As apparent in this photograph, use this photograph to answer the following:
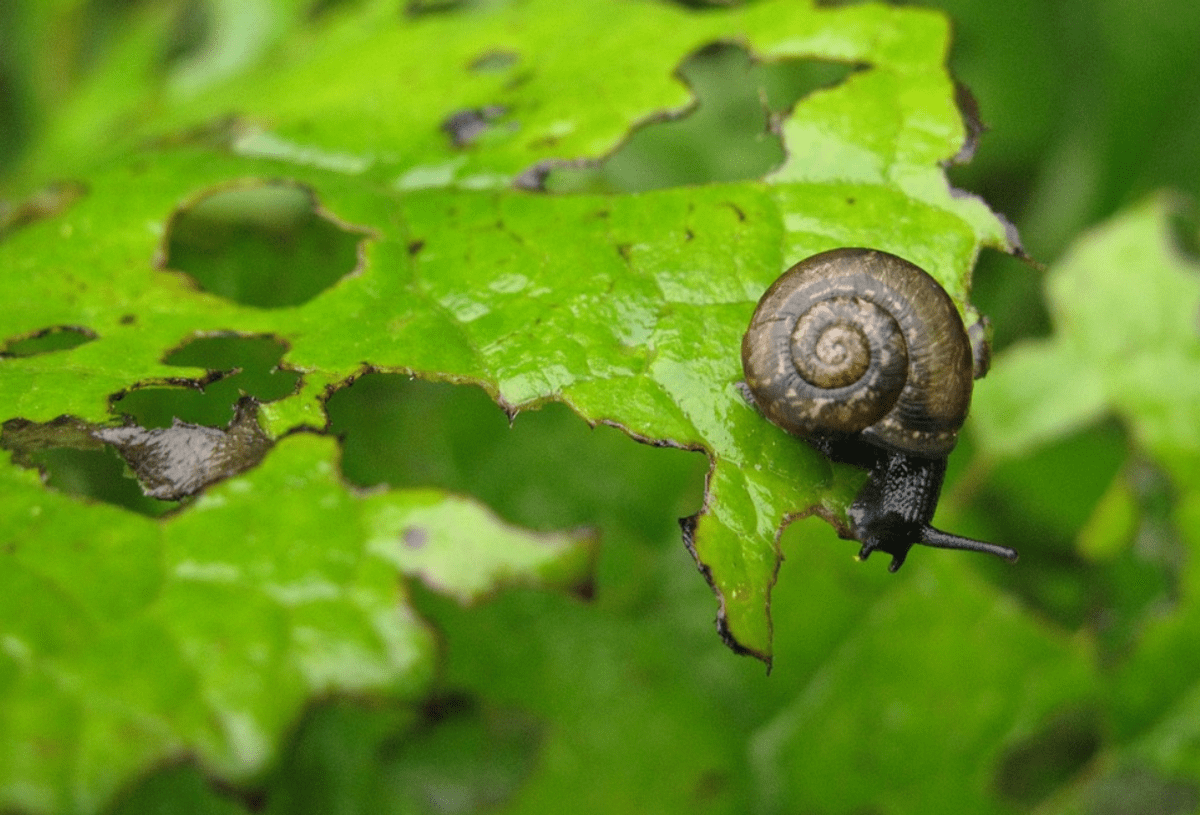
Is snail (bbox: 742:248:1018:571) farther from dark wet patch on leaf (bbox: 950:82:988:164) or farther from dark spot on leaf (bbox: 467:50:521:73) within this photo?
dark spot on leaf (bbox: 467:50:521:73)

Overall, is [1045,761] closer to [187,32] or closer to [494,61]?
[494,61]

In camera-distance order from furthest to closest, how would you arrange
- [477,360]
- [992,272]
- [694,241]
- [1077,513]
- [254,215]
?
[992,272] → [1077,513] → [254,215] → [694,241] → [477,360]

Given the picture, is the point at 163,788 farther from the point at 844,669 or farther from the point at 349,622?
the point at 844,669

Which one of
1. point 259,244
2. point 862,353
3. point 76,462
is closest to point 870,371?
point 862,353

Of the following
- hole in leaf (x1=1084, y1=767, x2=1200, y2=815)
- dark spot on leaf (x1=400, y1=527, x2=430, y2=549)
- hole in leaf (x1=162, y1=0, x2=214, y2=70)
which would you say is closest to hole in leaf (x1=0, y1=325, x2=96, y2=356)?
dark spot on leaf (x1=400, y1=527, x2=430, y2=549)

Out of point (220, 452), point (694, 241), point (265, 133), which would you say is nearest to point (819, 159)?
point (694, 241)
